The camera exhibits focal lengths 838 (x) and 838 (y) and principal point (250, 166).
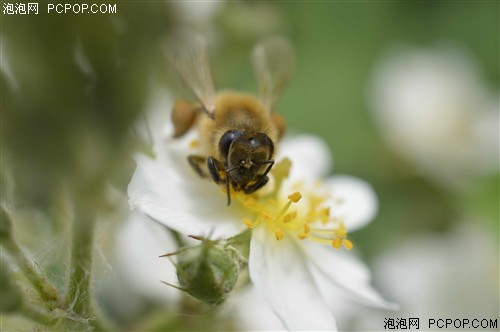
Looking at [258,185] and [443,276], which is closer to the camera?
[258,185]

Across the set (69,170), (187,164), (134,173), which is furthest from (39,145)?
(187,164)

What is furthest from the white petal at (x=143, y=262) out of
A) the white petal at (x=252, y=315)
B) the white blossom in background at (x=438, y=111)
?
the white blossom in background at (x=438, y=111)

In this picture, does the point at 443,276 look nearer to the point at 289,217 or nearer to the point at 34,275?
the point at 289,217

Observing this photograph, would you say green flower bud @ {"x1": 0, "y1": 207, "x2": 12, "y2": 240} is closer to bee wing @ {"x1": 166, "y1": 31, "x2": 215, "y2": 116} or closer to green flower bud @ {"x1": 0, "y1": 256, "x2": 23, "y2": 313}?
green flower bud @ {"x1": 0, "y1": 256, "x2": 23, "y2": 313}

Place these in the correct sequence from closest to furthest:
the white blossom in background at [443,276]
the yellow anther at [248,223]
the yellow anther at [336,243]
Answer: the yellow anther at [248,223] → the yellow anther at [336,243] → the white blossom in background at [443,276]

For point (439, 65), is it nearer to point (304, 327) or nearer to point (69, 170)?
point (304, 327)

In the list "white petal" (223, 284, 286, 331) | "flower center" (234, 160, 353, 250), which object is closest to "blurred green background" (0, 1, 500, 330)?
"flower center" (234, 160, 353, 250)

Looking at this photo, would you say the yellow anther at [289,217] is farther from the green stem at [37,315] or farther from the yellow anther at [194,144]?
the green stem at [37,315]

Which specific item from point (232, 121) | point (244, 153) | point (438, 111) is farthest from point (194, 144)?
point (438, 111)
